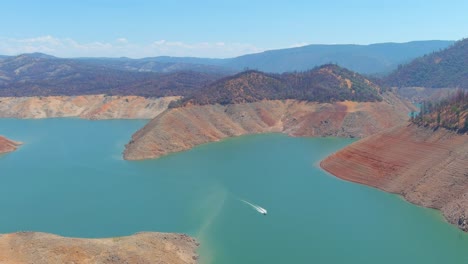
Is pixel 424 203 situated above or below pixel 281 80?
below

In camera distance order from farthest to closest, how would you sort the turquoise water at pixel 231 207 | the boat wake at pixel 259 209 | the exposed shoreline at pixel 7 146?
the exposed shoreline at pixel 7 146 → the boat wake at pixel 259 209 → the turquoise water at pixel 231 207

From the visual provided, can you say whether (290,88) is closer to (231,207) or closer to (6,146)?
(6,146)

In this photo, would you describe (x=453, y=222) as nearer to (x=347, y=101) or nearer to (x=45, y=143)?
(x=347, y=101)

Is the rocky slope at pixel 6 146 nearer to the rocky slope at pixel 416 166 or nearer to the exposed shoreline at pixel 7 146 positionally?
the exposed shoreline at pixel 7 146

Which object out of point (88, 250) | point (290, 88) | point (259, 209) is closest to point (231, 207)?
point (259, 209)

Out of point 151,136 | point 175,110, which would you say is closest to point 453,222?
point 151,136

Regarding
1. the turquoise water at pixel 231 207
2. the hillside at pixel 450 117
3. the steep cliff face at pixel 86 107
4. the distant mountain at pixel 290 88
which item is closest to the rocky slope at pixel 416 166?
the hillside at pixel 450 117

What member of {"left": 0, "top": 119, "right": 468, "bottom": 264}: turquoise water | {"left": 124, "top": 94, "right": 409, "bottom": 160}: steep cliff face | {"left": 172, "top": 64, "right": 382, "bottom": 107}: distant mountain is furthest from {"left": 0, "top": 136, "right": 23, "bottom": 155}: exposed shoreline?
{"left": 172, "top": 64, "right": 382, "bottom": 107}: distant mountain
